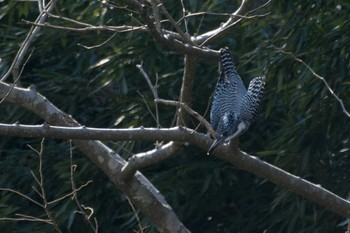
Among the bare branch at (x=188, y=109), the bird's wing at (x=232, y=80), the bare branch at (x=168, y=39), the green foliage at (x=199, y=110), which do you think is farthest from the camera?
the green foliage at (x=199, y=110)

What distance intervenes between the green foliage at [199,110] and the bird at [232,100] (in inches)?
29.1

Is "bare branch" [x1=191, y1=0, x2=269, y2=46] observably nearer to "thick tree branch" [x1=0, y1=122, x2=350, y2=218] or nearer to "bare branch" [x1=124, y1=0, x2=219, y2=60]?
"bare branch" [x1=124, y1=0, x2=219, y2=60]

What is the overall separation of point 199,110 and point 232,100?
1.64 metres

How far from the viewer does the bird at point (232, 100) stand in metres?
2.89

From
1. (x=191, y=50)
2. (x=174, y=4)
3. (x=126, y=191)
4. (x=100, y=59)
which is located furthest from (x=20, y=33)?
(x=191, y=50)

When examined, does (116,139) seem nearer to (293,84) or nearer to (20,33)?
(293,84)

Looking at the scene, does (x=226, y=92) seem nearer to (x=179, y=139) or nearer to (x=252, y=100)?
(x=252, y=100)

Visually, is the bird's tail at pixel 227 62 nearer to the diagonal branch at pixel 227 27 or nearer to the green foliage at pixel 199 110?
the diagonal branch at pixel 227 27

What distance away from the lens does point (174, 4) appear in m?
4.25

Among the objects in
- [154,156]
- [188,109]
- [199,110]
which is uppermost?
[188,109]

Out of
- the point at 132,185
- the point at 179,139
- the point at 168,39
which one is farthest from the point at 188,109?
the point at 132,185

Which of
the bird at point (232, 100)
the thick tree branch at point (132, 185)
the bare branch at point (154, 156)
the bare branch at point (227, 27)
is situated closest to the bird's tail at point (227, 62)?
the bird at point (232, 100)

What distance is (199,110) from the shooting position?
4.65m

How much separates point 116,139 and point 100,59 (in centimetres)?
233
